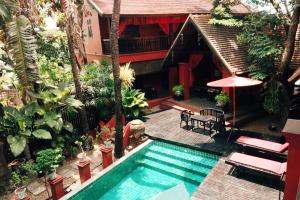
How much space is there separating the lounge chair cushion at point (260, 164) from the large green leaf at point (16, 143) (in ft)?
24.3

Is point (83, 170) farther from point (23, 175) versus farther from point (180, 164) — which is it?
point (180, 164)

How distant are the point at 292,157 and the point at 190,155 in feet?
20.3

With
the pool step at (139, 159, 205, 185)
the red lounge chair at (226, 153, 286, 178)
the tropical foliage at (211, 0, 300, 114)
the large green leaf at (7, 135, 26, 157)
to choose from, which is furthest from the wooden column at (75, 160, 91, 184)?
the tropical foliage at (211, 0, 300, 114)

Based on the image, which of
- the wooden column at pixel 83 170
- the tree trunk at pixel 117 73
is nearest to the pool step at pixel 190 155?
the tree trunk at pixel 117 73

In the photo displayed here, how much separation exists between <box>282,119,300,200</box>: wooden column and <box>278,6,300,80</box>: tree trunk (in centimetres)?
714

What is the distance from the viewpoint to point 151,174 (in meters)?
10.2

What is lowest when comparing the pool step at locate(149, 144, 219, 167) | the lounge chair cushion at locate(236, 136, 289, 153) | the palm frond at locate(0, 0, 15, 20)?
the pool step at locate(149, 144, 219, 167)

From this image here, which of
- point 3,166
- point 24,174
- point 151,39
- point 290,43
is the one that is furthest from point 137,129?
point 151,39

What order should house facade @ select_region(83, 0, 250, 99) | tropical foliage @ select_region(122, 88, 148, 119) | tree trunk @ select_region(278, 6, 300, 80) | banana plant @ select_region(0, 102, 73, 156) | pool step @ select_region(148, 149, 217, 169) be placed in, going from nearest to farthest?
banana plant @ select_region(0, 102, 73, 156)
pool step @ select_region(148, 149, 217, 169)
tree trunk @ select_region(278, 6, 300, 80)
tropical foliage @ select_region(122, 88, 148, 119)
house facade @ select_region(83, 0, 250, 99)

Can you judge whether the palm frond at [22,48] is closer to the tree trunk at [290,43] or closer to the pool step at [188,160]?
the pool step at [188,160]

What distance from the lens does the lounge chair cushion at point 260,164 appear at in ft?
25.8

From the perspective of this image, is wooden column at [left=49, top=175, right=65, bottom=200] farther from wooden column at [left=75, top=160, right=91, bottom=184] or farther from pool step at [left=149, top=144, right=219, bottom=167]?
pool step at [left=149, top=144, right=219, bottom=167]

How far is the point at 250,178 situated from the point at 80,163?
6.13 meters

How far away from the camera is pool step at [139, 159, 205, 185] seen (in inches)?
374
